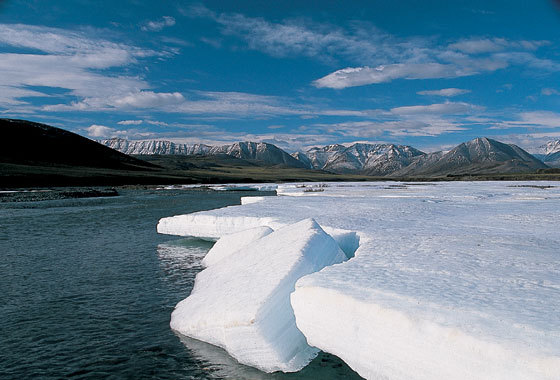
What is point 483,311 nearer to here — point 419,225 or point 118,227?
point 419,225

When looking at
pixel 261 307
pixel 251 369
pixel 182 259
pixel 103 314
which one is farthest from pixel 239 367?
pixel 182 259

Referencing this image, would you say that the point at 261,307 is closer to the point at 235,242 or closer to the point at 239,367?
the point at 239,367

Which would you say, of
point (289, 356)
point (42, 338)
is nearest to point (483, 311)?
point (289, 356)

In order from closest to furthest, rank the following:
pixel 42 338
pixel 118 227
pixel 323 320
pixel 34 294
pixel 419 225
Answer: pixel 323 320, pixel 42 338, pixel 34 294, pixel 419 225, pixel 118 227

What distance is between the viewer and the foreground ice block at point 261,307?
6.31m

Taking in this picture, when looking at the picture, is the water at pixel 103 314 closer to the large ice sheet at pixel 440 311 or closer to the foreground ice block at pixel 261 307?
the foreground ice block at pixel 261 307

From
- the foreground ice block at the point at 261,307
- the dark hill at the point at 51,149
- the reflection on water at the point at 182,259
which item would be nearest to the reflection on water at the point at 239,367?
the foreground ice block at the point at 261,307

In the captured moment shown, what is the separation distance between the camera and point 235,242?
40.5 feet

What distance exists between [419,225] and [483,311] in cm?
903

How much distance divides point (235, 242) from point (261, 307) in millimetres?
6228

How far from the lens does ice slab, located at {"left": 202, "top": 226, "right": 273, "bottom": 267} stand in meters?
12.0

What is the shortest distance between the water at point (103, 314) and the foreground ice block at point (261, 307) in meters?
0.25

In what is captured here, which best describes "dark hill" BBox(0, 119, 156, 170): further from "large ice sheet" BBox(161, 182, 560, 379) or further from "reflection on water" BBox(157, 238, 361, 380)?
"large ice sheet" BBox(161, 182, 560, 379)

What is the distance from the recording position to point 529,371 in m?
3.93
